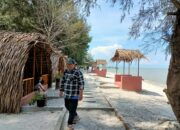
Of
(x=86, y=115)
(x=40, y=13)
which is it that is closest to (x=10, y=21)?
(x=40, y=13)

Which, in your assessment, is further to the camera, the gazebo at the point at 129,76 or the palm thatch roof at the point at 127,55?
the palm thatch roof at the point at 127,55

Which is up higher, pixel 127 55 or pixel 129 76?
pixel 127 55

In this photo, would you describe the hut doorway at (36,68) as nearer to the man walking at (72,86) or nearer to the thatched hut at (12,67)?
the thatched hut at (12,67)

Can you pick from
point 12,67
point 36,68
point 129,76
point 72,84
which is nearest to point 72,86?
point 72,84

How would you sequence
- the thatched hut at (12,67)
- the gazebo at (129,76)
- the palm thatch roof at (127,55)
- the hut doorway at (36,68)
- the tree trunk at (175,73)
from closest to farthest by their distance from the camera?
1. the tree trunk at (175,73)
2. the thatched hut at (12,67)
3. the hut doorway at (36,68)
4. the gazebo at (129,76)
5. the palm thatch roof at (127,55)

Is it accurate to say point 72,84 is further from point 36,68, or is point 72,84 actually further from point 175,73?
point 36,68

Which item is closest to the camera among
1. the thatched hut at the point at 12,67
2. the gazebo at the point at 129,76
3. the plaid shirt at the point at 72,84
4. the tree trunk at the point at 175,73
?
the tree trunk at the point at 175,73

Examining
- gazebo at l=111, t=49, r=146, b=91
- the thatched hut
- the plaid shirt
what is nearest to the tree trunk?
the plaid shirt

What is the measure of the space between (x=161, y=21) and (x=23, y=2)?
2073cm

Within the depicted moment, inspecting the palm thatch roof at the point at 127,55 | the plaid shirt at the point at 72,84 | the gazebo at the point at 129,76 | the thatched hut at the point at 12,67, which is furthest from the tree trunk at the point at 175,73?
the palm thatch roof at the point at 127,55

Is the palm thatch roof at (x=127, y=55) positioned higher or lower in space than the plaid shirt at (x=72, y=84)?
higher

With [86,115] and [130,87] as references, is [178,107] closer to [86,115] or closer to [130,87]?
[86,115]

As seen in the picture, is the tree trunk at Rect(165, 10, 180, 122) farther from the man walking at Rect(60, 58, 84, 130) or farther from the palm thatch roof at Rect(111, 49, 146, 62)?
the palm thatch roof at Rect(111, 49, 146, 62)

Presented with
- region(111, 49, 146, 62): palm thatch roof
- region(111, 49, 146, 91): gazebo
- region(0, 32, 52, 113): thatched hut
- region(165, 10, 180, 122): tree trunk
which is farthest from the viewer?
region(111, 49, 146, 62): palm thatch roof
